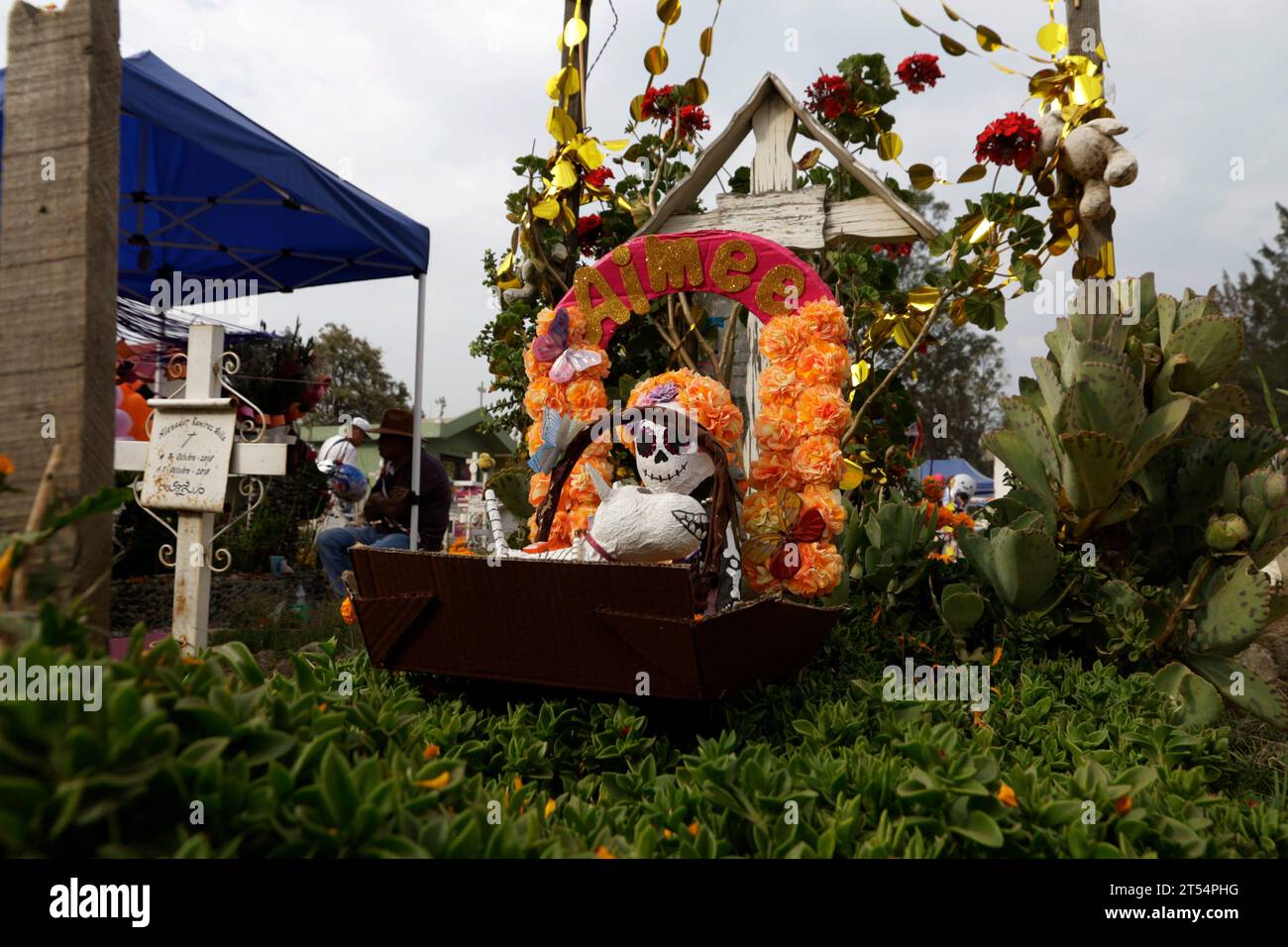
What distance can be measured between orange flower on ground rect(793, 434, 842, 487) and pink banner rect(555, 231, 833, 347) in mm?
534

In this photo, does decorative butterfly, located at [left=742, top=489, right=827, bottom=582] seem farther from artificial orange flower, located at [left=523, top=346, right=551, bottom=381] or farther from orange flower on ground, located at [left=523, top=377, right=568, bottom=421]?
artificial orange flower, located at [left=523, top=346, right=551, bottom=381]

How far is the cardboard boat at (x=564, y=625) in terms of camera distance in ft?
6.70

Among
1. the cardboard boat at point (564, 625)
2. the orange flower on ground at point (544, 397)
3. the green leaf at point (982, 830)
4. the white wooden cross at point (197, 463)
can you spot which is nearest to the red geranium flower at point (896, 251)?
the orange flower on ground at point (544, 397)

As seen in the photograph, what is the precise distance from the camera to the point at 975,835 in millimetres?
1456

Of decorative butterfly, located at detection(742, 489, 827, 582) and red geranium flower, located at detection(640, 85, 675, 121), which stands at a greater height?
red geranium flower, located at detection(640, 85, 675, 121)

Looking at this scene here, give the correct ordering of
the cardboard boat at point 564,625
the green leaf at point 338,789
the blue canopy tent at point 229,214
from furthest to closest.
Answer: the blue canopy tent at point 229,214 → the cardboard boat at point 564,625 → the green leaf at point 338,789

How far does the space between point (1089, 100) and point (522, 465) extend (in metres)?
3.31

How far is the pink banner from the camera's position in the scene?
3.11m

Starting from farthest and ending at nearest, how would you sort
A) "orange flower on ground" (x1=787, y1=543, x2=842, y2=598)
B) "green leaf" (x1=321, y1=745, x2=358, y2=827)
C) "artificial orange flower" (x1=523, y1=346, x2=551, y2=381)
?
"artificial orange flower" (x1=523, y1=346, x2=551, y2=381) → "orange flower on ground" (x1=787, y1=543, x2=842, y2=598) → "green leaf" (x1=321, y1=745, x2=358, y2=827)

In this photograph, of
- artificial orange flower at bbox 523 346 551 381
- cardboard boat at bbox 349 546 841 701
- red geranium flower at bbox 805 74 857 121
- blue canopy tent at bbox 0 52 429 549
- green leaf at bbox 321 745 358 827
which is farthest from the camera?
red geranium flower at bbox 805 74 857 121

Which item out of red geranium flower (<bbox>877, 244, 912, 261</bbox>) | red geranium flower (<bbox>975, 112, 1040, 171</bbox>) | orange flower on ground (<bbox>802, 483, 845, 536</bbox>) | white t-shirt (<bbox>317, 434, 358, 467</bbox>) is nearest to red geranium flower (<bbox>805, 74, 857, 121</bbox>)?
red geranium flower (<bbox>877, 244, 912, 261</bbox>)

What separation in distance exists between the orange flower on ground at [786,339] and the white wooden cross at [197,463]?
216 centimetres

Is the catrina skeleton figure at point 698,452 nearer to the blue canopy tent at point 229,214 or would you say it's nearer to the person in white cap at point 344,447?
the blue canopy tent at point 229,214
